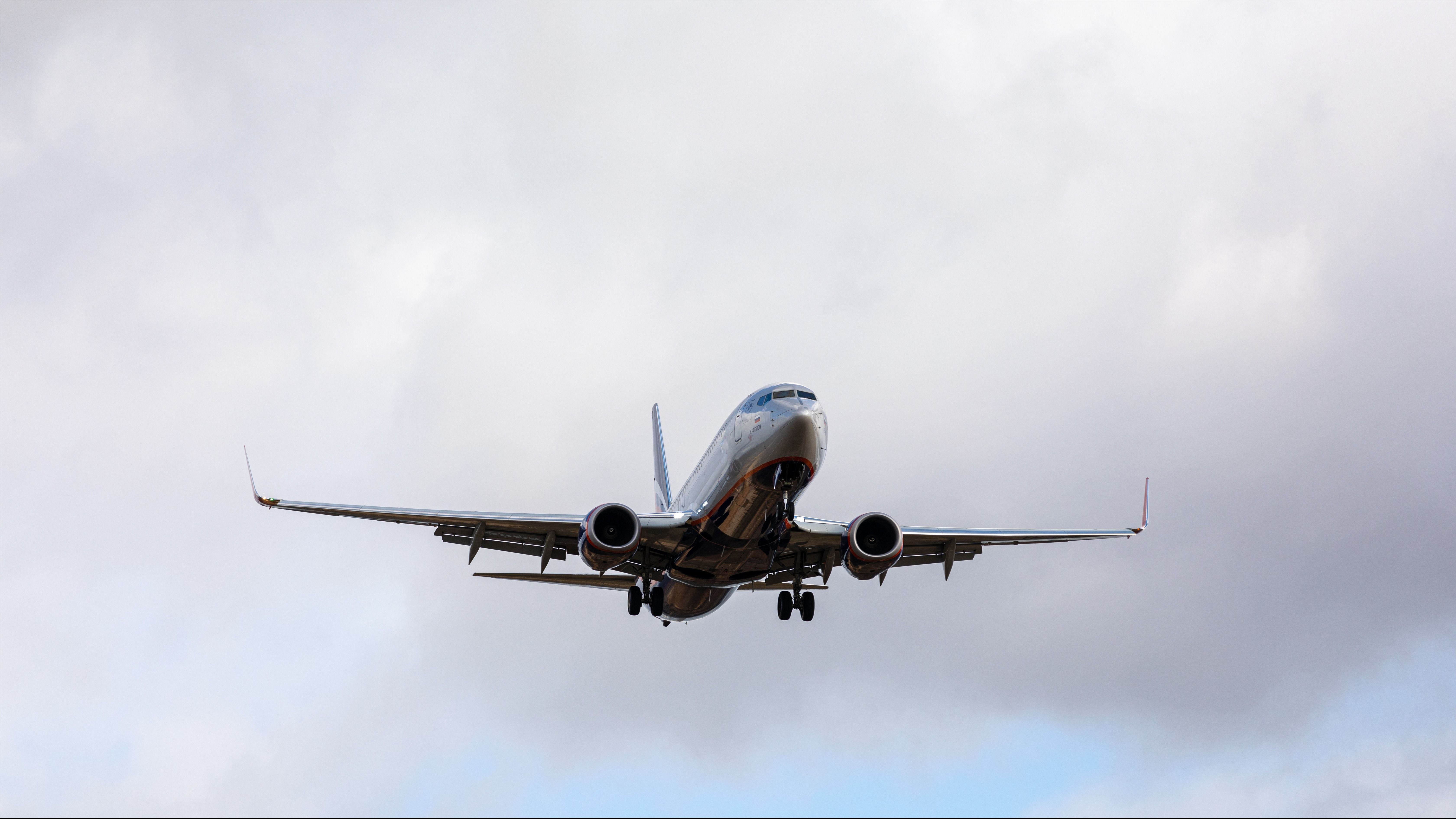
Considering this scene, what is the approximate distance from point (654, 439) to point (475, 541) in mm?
25234

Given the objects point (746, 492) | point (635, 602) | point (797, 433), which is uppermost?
point (797, 433)

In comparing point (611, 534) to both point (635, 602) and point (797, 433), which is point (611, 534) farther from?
point (797, 433)

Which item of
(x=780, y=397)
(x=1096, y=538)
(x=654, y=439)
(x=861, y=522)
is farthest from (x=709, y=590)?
(x=654, y=439)

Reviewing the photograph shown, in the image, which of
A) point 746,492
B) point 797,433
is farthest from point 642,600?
point 797,433

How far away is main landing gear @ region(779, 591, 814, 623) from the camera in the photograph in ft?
139

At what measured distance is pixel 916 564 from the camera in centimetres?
4428

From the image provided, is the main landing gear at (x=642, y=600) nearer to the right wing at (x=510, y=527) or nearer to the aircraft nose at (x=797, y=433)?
the right wing at (x=510, y=527)

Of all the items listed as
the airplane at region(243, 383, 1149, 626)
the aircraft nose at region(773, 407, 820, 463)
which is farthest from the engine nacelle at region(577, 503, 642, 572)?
the aircraft nose at region(773, 407, 820, 463)

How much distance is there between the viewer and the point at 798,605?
42312 mm

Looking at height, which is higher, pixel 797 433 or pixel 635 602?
pixel 797 433

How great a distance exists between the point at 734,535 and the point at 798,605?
6.19 m

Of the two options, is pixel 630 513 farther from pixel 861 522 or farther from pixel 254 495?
pixel 254 495

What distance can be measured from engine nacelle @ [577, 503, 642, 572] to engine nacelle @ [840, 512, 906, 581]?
6561mm

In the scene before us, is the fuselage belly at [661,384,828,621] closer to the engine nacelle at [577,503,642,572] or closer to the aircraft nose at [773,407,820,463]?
the aircraft nose at [773,407,820,463]
